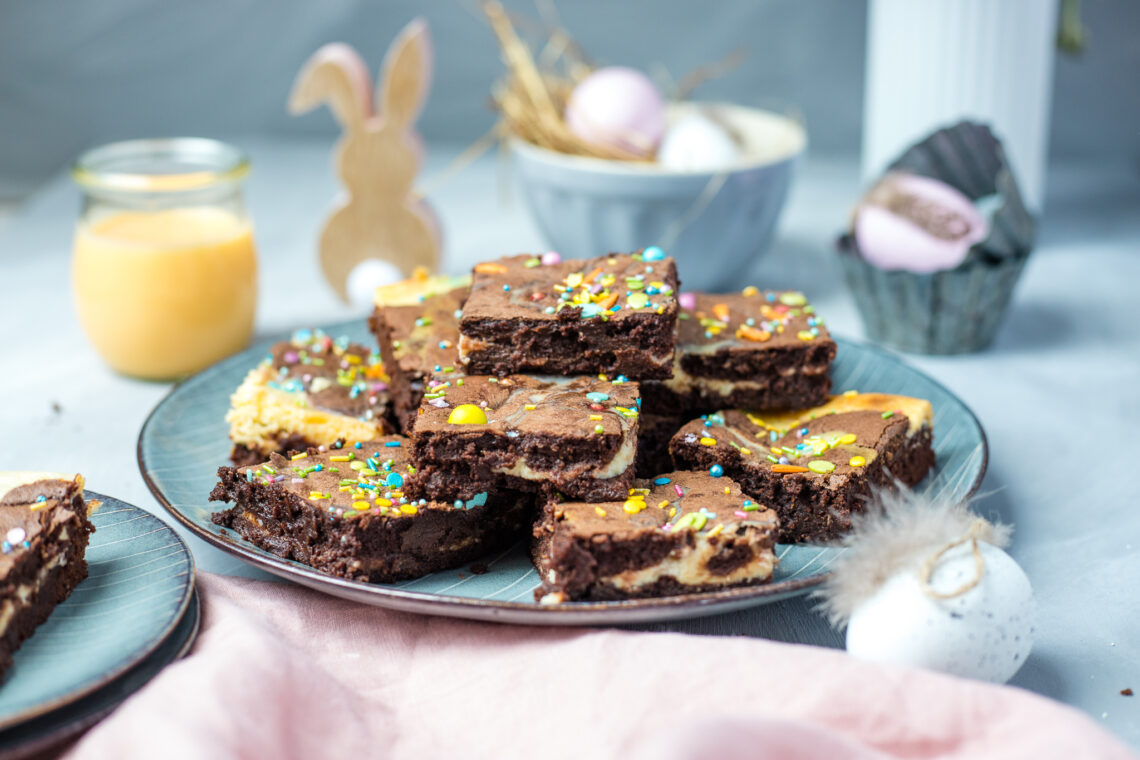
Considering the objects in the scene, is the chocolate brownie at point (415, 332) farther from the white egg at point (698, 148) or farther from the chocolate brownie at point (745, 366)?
the white egg at point (698, 148)

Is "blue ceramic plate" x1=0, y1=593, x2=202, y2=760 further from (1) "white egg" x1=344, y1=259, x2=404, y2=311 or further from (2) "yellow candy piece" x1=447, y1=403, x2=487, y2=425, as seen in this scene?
(1) "white egg" x1=344, y1=259, x2=404, y2=311

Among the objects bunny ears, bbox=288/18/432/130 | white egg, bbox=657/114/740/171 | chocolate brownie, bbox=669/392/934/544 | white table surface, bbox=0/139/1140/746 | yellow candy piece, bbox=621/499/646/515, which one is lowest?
white table surface, bbox=0/139/1140/746

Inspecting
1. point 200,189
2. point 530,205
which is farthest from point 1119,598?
point 200,189

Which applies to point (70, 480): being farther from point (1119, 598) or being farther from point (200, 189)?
point (1119, 598)

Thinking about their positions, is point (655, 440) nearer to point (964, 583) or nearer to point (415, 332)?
point (415, 332)

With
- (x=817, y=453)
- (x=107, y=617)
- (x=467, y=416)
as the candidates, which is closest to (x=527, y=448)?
(x=467, y=416)

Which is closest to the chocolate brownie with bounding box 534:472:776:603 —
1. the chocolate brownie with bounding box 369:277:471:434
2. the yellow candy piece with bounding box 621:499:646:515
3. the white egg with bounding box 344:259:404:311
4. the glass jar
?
the yellow candy piece with bounding box 621:499:646:515

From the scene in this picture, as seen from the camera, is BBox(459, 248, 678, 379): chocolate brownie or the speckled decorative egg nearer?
BBox(459, 248, 678, 379): chocolate brownie
